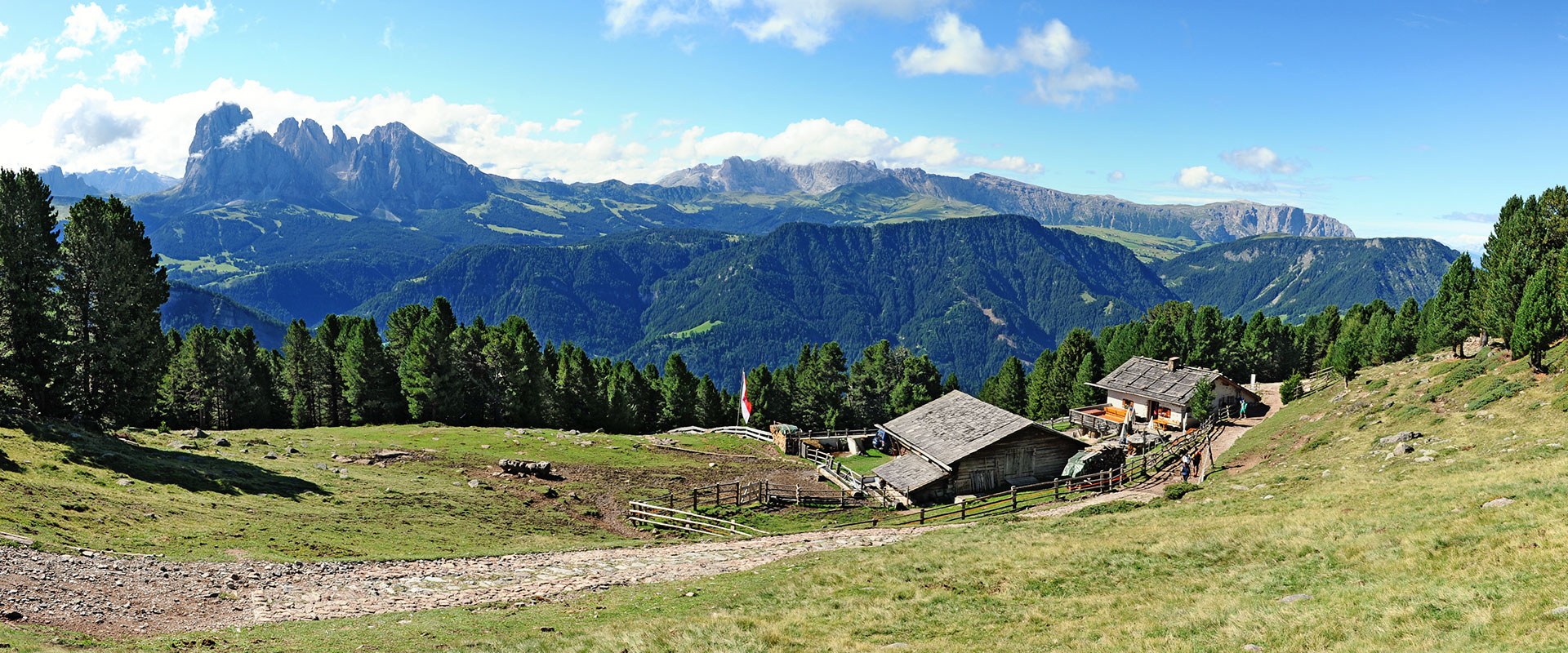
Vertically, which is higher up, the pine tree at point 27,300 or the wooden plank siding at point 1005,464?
the pine tree at point 27,300

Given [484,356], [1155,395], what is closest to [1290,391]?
[1155,395]

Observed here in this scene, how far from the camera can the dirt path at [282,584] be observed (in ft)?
58.8

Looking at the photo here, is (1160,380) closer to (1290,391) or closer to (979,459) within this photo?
(1290,391)

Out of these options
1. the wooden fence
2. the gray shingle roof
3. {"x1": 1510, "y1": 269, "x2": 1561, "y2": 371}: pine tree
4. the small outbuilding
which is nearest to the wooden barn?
the gray shingle roof

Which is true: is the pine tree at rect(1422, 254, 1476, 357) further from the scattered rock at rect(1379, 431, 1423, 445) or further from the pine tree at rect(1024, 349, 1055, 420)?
the pine tree at rect(1024, 349, 1055, 420)

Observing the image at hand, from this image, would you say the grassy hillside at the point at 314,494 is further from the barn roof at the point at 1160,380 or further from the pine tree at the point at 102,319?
the barn roof at the point at 1160,380

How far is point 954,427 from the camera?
55.3 meters

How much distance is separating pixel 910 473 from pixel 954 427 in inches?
297

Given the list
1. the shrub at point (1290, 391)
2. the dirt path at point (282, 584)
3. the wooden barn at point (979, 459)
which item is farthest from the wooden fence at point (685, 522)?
the shrub at point (1290, 391)

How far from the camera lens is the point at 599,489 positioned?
45.7m

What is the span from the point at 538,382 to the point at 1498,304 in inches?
3410

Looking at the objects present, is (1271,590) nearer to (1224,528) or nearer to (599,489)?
(1224,528)

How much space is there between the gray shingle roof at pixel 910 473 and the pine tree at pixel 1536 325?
3569cm

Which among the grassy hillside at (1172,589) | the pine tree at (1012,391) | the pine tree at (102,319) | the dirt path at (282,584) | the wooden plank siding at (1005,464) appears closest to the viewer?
the grassy hillside at (1172,589)
